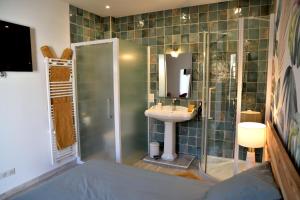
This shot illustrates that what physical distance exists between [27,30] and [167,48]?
86.5 inches

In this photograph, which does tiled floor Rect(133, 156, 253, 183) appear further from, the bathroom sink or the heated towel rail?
the heated towel rail

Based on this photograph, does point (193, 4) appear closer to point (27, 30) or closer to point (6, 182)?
point (27, 30)

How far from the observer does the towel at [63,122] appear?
319cm

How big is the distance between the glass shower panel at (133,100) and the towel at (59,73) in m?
0.88

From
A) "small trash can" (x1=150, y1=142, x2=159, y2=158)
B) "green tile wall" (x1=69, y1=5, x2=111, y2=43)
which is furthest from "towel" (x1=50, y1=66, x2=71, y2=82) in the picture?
"small trash can" (x1=150, y1=142, x2=159, y2=158)

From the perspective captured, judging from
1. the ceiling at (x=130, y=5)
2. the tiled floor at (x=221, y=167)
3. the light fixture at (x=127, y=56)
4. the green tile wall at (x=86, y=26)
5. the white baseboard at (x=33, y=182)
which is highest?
the ceiling at (x=130, y=5)

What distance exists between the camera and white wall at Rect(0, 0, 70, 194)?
8.61 ft

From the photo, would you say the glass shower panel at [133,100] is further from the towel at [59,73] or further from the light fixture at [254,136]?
the light fixture at [254,136]

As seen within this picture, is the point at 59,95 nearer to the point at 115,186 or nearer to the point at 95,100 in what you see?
the point at 95,100

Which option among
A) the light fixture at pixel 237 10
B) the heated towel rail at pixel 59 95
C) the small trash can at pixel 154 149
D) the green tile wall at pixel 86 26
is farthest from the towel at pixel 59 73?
the light fixture at pixel 237 10

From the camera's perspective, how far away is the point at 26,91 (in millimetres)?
2844

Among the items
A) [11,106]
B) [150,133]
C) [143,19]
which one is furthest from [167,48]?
[11,106]

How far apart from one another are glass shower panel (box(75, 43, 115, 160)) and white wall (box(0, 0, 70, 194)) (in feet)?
1.62

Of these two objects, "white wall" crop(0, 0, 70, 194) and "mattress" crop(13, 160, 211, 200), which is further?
"white wall" crop(0, 0, 70, 194)
